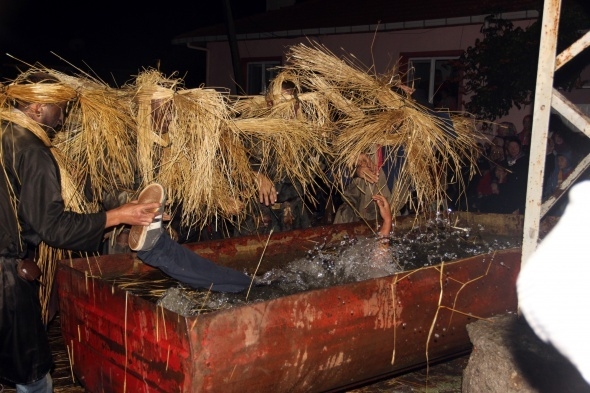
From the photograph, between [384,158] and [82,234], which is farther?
[384,158]

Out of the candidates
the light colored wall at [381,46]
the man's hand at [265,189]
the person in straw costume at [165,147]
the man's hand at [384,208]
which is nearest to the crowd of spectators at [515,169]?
the light colored wall at [381,46]

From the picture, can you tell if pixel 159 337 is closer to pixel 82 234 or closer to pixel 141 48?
pixel 82 234

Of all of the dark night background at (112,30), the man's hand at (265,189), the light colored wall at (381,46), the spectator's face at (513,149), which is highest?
the dark night background at (112,30)

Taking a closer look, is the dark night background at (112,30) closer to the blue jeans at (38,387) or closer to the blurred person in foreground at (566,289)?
the blue jeans at (38,387)

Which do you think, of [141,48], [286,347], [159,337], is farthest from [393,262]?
[141,48]

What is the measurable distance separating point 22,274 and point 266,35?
11201 millimetres

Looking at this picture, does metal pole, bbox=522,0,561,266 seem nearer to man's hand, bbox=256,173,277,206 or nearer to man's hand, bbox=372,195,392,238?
man's hand, bbox=372,195,392,238

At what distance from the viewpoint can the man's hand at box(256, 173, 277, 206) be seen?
5316 millimetres

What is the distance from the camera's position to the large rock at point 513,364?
10.2ft

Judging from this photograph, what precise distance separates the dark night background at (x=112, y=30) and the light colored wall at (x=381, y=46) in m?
7.33

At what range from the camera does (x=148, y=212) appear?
3959 mm

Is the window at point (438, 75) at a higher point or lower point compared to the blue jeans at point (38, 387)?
higher

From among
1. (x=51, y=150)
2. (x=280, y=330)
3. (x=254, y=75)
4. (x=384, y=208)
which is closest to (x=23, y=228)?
(x=51, y=150)

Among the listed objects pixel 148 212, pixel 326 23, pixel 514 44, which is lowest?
pixel 148 212
